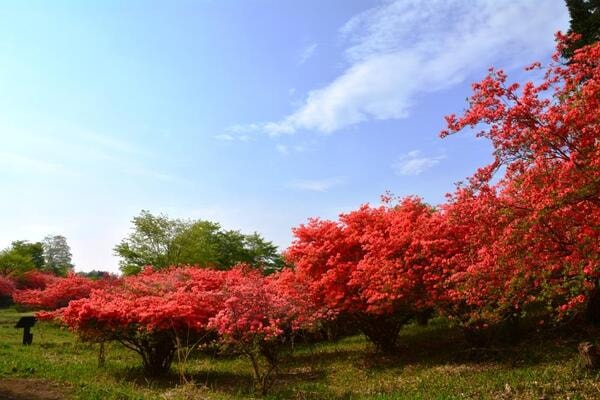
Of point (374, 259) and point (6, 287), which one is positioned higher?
point (6, 287)

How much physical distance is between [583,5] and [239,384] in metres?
31.8

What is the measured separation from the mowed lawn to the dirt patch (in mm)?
23

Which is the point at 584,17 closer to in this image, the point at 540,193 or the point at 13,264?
the point at 540,193

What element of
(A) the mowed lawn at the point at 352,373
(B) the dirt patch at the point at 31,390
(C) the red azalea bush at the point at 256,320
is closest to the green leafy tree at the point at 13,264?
(A) the mowed lawn at the point at 352,373

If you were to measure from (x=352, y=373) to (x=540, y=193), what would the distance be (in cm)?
850

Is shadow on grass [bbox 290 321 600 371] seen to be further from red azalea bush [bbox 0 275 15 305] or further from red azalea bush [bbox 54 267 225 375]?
red azalea bush [bbox 0 275 15 305]

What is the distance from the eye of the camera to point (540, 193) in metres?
9.45

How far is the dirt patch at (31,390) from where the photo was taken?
9891 mm

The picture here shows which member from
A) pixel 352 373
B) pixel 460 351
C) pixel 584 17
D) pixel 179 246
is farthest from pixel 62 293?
pixel 584 17

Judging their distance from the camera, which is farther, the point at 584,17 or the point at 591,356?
the point at 584,17

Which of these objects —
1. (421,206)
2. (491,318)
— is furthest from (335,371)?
(421,206)

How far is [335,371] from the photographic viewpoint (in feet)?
51.1

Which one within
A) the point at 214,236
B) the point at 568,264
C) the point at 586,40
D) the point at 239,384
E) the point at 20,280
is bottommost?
the point at 239,384

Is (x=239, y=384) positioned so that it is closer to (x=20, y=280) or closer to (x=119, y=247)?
(x=119, y=247)
